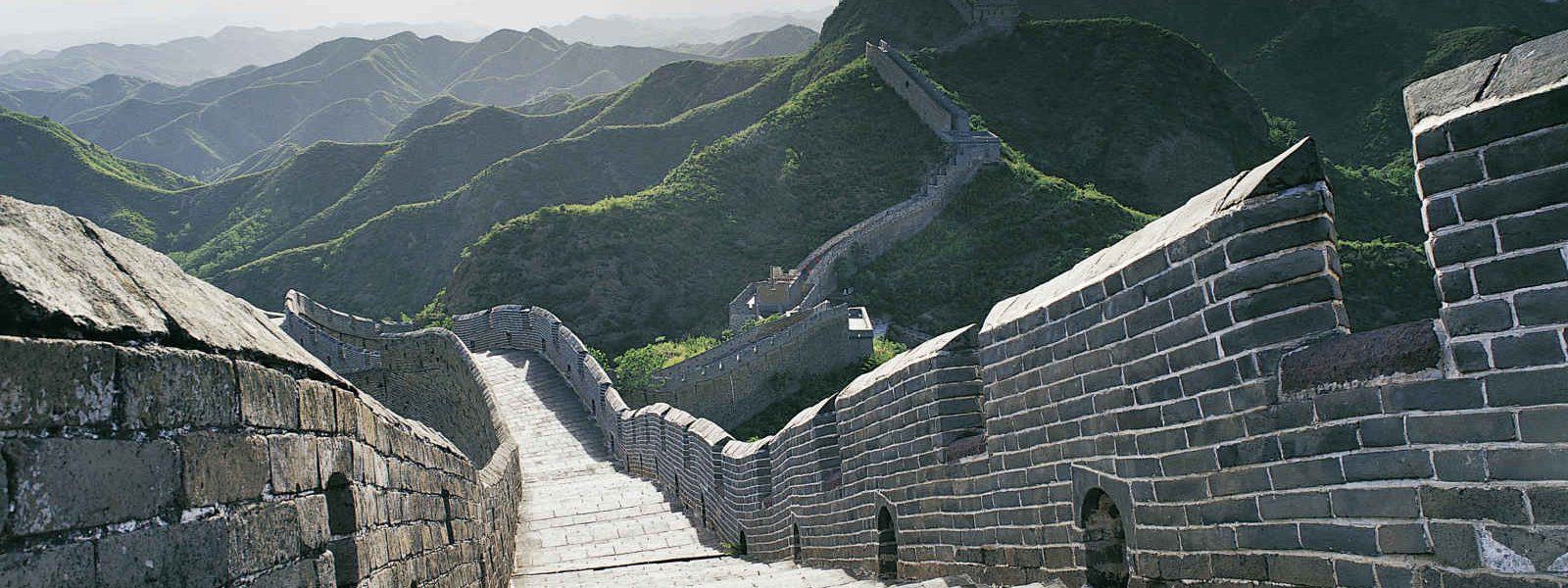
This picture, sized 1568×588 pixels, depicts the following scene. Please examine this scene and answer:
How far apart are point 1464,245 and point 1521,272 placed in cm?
16

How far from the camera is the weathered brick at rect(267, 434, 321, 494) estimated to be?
3463mm

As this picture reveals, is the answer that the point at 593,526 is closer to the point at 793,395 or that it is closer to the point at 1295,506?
the point at 1295,506

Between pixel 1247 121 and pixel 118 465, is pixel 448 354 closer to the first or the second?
pixel 118 465

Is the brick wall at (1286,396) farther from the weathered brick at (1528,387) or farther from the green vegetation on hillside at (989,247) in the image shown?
the green vegetation on hillside at (989,247)

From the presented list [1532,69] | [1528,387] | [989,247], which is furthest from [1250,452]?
[989,247]

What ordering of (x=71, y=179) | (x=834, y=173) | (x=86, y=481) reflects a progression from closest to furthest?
(x=86, y=481) → (x=834, y=173) → (x=71, y=179)

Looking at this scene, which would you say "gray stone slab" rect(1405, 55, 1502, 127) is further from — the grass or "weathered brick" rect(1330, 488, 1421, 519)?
the grass

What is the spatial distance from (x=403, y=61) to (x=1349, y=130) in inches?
5978

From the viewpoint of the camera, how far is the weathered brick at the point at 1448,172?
321cm

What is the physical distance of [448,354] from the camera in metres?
27.5

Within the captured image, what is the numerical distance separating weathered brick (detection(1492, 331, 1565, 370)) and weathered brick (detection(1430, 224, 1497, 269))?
0.75ft

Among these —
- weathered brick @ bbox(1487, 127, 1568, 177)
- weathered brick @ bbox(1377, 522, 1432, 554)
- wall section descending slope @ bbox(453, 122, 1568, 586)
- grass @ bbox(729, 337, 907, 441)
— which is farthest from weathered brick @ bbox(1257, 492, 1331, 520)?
grass @ bbox(729, 337, 907, 441)

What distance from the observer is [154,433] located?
2754 millimetres

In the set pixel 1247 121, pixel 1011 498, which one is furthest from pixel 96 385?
pixel 1247 121
